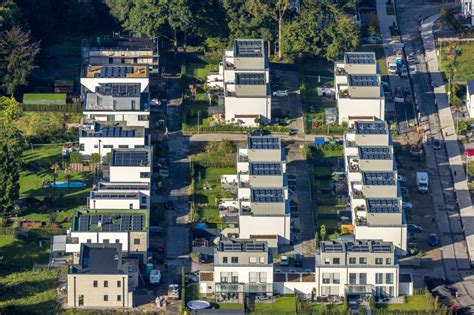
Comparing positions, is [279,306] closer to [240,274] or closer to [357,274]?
[240,274]

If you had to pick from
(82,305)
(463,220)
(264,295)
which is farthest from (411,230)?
(82,305)

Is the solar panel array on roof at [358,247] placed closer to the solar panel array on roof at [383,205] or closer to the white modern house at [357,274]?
the white modern house at [357,274]

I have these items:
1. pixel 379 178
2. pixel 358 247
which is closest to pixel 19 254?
pixel 358 247

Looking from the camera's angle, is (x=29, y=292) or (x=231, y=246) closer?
(x=29, y=292)

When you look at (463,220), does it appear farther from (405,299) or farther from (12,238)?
(12,238)

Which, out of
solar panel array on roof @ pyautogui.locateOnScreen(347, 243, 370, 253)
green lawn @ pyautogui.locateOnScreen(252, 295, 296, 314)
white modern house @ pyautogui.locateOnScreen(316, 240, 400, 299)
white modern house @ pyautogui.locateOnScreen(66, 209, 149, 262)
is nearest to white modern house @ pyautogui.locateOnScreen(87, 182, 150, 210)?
white modern house @ pyautogui.locateOnScreen(66, 209, 149, 262)

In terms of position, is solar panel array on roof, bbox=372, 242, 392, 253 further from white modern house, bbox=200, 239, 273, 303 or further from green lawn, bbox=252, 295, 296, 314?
white modern house, bbox=200, 239, 273, 303
